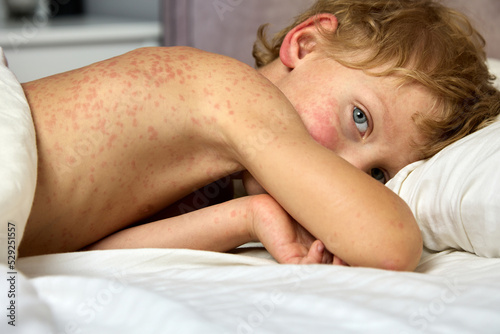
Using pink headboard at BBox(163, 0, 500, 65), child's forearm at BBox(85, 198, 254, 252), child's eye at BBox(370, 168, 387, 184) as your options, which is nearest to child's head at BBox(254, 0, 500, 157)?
child's eye at BBox(370, 168, 387, 184)

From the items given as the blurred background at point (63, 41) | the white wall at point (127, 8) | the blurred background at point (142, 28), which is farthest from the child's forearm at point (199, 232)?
the white wall at point (127, 8)

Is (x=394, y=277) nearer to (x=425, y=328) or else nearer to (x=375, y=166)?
(x=425, y=328)

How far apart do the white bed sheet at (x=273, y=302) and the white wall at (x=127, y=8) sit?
2.35 meters

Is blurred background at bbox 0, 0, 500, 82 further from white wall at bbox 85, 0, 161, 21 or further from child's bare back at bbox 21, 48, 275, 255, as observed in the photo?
child's bare back at bbox 21, 48, 275, 255

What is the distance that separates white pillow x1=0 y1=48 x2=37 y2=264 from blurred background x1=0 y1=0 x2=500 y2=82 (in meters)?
1.29

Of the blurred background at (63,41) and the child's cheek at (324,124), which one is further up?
the child's cheek at (324,124)

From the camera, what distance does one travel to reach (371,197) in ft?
2.39

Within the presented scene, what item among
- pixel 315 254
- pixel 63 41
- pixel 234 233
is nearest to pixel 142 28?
pixel 63 41

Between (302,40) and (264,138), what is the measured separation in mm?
424

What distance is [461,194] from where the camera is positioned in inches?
31.9

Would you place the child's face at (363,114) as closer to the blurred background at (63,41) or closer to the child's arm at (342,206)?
the child's arm at (342,206)

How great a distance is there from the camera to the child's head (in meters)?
0.99

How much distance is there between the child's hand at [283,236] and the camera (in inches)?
30.4

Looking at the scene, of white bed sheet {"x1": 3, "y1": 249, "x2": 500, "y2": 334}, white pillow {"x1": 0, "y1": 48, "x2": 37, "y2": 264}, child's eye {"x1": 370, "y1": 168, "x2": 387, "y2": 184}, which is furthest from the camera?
child's eye {"x1": 370, "y1": 168, "x2": 387, "y2": 184}
